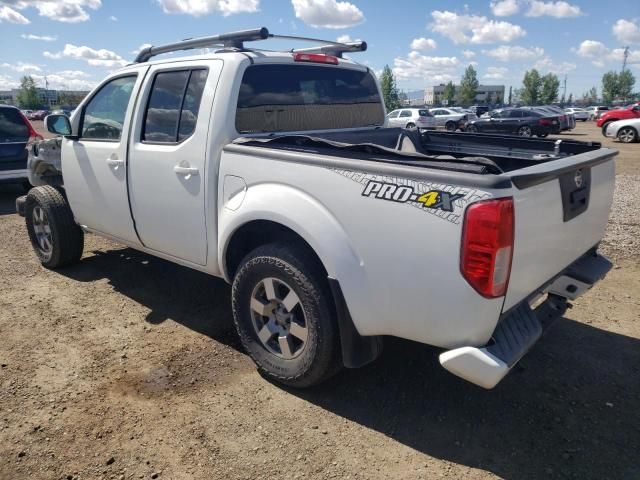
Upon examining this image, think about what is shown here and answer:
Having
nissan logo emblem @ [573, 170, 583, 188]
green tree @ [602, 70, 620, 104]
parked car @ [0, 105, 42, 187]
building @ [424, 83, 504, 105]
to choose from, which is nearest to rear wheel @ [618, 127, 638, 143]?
nissan logo emblem @ [573, 170, 583, 188]

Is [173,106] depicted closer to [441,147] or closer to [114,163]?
[114,163]

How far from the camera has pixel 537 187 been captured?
2.38m

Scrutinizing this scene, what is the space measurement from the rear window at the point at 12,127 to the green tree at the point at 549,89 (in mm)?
100024

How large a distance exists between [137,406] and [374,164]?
80.5 inches

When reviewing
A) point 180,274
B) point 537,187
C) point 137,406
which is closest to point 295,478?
point 137,406

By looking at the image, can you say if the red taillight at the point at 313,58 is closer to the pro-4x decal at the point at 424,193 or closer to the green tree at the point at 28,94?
the pro-4x decal at the point at 424,193

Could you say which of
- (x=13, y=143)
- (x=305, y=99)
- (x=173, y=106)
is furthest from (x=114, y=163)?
(x=13, y=143)

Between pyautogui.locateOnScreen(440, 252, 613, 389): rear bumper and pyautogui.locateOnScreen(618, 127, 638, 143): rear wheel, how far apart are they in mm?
19688

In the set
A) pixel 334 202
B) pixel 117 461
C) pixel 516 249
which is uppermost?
pixel 334 202

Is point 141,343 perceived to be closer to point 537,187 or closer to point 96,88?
point 96,88

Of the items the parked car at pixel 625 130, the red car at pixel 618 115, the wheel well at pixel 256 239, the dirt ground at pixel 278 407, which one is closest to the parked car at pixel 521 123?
the red car at pixel 618 115

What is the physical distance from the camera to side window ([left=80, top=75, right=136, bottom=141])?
165 inches

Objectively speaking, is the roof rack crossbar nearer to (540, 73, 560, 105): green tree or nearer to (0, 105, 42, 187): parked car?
(0, 105, 42, 187): parked car

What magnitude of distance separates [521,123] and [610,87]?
3547 inches
